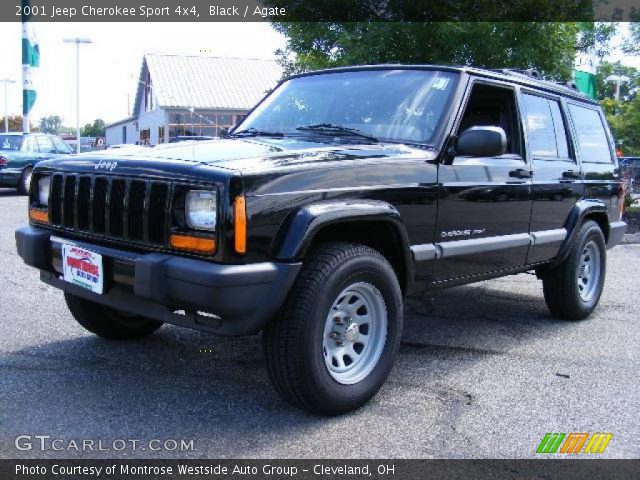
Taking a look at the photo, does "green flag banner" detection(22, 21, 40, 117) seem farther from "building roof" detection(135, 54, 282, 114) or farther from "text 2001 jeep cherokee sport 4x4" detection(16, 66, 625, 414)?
"text 2001 jeep cherokee sport 4x4" detection(16, 66, 625, 414)

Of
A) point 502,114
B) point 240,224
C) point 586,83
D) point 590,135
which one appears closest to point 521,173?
point 502,114

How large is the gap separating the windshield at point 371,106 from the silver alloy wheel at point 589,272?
2330 mm

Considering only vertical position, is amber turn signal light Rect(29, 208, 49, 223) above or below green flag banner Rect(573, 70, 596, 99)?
below

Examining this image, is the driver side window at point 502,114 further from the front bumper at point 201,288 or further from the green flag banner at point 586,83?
the green flag banner at point 586,83

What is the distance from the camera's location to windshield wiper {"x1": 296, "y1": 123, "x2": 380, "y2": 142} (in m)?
3.99

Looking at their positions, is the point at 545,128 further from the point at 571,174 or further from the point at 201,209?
the point at 201,209

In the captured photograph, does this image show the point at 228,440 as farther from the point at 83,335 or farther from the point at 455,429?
the point at 83,335

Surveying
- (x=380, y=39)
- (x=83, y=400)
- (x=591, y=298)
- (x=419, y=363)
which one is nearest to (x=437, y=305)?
(x=591, y=298)

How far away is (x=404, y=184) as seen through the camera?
3604mm

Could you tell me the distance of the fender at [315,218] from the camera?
117 inches

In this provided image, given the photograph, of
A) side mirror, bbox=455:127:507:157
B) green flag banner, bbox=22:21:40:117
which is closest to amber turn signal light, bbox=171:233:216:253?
side mirror, bbox=455:127:507:157

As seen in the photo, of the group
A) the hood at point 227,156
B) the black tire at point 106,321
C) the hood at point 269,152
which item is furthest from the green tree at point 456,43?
the black tire at point 106,321

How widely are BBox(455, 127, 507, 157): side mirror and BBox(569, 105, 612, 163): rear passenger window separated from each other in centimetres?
201

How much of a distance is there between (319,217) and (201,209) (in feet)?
1.77
